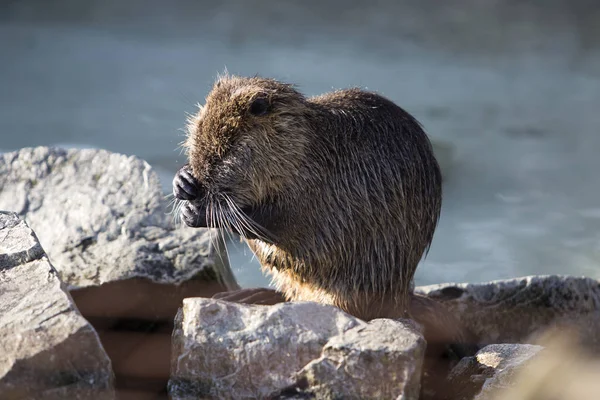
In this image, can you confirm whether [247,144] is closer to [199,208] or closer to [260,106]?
[260,106]

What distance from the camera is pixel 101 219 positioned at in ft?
10.3

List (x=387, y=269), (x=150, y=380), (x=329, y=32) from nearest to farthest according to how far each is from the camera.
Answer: (x=150, y=380)
(x=387, y=269)
(x=329, y=32)

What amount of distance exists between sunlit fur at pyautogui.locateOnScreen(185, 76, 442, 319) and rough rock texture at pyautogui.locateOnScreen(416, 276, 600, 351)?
1.47ft

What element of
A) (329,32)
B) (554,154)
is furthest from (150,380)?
(329,32)

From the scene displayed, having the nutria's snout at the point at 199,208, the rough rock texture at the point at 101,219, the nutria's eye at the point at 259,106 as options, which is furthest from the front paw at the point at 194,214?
the nutria's eye at the point at 259,106

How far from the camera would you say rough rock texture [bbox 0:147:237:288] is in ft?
9.68

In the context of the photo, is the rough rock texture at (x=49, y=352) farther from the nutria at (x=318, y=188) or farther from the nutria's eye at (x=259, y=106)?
the nutria's eye at (x=259, y=106)

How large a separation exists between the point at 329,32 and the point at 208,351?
5270mm

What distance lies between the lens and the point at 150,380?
243 centimetres

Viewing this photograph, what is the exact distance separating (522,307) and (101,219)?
1505 millimetres

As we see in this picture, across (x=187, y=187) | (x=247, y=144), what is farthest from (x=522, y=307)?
(x=187, y=187)

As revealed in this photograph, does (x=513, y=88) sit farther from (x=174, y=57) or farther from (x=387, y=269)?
(x=387, y=269)

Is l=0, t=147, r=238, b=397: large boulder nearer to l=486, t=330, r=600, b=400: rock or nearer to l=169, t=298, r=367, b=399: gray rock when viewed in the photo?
l=169, t=298, r=367, b=399: gray rock

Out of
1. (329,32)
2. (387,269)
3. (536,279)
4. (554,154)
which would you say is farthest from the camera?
(329,32)
